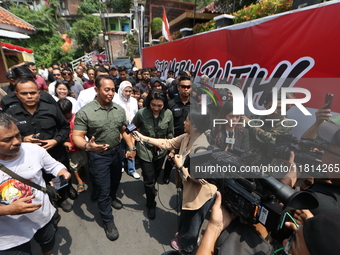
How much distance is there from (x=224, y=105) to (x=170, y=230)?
6.02 feet

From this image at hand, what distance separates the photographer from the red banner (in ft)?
7.52

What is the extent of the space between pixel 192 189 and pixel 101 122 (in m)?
1.25

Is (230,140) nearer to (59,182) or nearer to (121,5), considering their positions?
(59,182)

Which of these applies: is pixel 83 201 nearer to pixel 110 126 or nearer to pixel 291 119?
pixel 110 126

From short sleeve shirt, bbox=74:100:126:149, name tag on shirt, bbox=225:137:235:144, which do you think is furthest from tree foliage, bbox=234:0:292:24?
short sleeve shirt, bbox=74:100:126:149

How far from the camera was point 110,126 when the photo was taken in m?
2.17

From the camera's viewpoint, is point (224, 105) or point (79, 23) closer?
point (224, 105)

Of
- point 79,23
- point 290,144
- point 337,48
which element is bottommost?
point 290,144

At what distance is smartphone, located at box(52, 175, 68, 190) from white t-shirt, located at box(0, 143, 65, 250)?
0.10 metres

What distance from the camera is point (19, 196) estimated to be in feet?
4.43

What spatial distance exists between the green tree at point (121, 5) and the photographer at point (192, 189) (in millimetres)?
39614

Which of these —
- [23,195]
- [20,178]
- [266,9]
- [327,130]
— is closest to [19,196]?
[23,195]

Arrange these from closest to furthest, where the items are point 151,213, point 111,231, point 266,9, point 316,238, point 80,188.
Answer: point 316,238
point 111,231
point 151,213
point 80,188
point 266,9

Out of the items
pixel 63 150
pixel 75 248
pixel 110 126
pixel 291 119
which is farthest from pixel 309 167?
pixel 63 150
